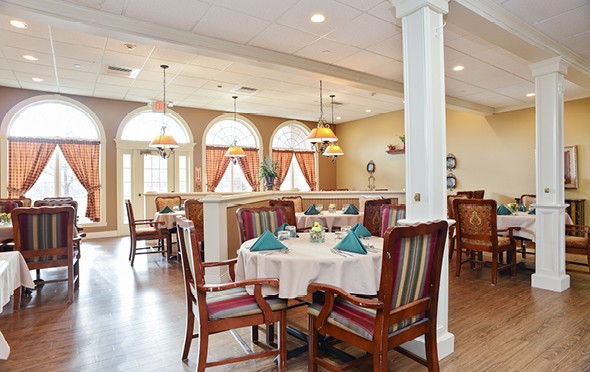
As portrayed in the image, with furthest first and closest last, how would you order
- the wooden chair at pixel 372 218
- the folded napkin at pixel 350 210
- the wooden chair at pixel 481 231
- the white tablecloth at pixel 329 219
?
the folded napkin at pixel 350 210
the white tablecloth at pixel 329 219
the wooden chair at pixel 372 218
the wooden chair at pixel 481 231

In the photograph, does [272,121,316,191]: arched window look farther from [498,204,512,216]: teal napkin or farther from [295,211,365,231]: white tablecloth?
[498,204,512,216]: teal napkin

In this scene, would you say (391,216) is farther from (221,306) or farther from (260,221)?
(221,306)

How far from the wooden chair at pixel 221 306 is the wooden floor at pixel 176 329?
0.31 m

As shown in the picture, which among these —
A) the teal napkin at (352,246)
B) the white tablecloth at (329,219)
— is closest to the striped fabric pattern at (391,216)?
the teal napkin at (352,246)

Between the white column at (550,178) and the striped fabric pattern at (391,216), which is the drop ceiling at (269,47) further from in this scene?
the striped fabric pattern at (391,216)

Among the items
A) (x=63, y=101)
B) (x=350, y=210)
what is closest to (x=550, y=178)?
(x=350, y=210)

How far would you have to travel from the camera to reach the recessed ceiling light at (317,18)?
12.8 ft

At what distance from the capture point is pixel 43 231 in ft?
12.3

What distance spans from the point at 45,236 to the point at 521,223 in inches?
227

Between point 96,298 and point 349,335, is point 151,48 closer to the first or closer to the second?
point 96,298

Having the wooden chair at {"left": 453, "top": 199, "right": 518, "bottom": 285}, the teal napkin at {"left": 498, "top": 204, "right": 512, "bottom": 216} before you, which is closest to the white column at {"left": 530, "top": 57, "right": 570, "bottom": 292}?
the wooden chair at {"left": 453, "top": 199, "right": 518, "bottom": 285}

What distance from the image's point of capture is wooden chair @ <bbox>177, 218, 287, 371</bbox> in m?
2.19

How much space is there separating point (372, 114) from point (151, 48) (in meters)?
6.87

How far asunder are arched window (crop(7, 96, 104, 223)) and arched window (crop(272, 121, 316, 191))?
4839mm
